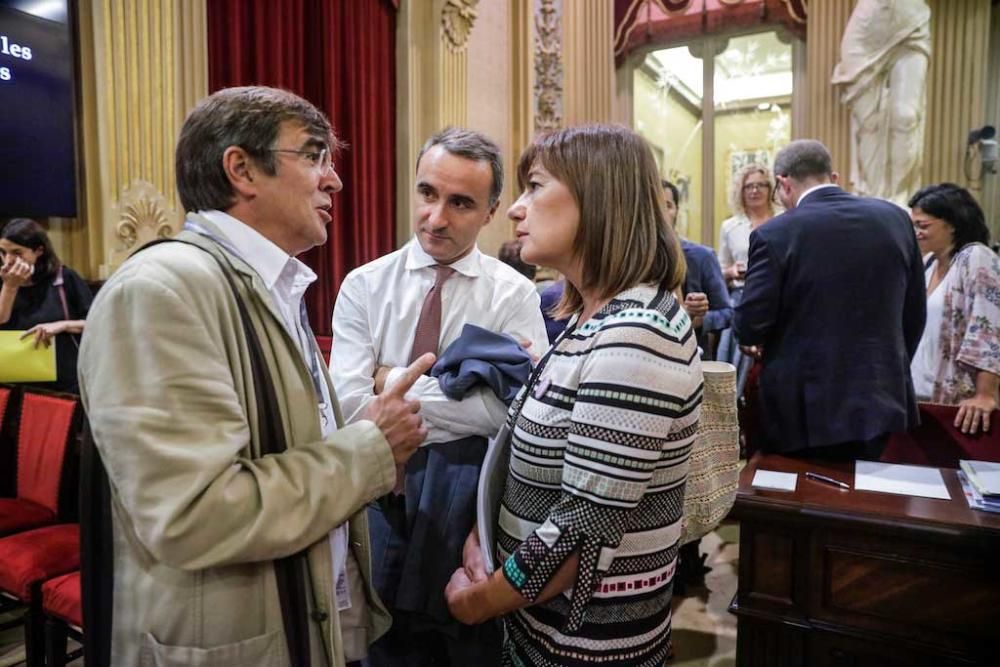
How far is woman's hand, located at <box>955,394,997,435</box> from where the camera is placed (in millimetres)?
2453

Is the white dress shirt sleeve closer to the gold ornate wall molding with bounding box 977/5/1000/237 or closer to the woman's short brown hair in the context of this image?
the woman's short brown hair

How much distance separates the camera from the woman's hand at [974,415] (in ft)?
8.05

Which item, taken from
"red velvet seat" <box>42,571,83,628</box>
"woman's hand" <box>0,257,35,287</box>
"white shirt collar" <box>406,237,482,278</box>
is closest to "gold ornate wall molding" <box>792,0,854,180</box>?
"white shirt collar" <box>406,237,482,278</box>

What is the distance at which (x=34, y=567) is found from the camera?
2.09 meters

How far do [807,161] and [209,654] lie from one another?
7.92ft

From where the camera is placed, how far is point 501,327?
1553 millimetres

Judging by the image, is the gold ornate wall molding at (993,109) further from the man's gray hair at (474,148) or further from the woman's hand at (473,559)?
the woman's hand at (473,559)

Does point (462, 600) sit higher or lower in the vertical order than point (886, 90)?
lower

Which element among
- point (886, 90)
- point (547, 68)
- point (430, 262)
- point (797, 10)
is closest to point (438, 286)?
point (430, 262)

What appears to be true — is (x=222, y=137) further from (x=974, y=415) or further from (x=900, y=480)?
(x=974, y=415)

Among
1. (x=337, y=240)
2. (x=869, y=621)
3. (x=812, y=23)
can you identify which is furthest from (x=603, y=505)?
(x=812, y=23)

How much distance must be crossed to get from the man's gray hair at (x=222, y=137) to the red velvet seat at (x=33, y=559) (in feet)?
5.26

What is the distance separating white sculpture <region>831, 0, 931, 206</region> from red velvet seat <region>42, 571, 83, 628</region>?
19.0ft

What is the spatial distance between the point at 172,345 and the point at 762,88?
7069 millimetres
